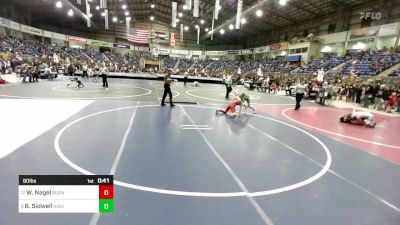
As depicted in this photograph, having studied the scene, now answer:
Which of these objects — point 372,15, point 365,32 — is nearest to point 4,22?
point 365,32

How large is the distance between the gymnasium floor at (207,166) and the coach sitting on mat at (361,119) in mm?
841

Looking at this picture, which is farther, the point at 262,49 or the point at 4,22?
the point at 262,49

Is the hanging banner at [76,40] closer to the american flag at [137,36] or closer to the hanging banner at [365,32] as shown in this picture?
the american flag at [137,36]

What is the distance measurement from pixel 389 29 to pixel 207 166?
2878cm

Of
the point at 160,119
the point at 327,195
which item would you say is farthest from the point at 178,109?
the point at 327,195

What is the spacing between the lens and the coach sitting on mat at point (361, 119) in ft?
31.2

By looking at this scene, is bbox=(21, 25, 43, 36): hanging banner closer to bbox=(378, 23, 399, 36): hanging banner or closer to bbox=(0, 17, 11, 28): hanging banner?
bbox=(0, 17, 11, 28): hanging banner

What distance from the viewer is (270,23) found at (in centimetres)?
4312

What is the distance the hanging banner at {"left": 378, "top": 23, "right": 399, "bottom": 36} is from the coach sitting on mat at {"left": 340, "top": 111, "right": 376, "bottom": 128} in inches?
807

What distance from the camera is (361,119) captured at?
9.70m

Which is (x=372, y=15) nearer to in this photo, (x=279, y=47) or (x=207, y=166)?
(x=279, y=47)

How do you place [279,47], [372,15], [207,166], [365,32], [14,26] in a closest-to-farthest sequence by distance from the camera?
[207,166] → [372,15] → [365,32] → [14,26] → [279,47]
